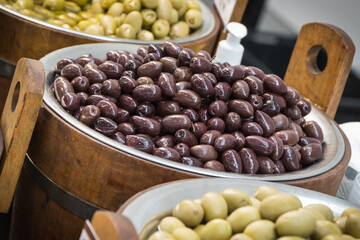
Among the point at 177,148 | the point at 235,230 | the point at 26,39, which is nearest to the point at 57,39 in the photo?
the point at 26,39

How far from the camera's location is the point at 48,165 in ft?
4.36

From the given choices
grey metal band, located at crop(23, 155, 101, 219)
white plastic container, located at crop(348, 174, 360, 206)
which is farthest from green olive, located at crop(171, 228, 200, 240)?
white plastic container, located at crop(348, 174, 360, 206)

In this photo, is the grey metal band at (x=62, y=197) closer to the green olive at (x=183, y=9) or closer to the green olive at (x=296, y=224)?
the green olive at (x=296, y=224)

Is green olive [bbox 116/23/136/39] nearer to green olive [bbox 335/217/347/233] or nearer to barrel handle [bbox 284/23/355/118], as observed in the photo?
barrel handle [bbox 284/23/355/118]

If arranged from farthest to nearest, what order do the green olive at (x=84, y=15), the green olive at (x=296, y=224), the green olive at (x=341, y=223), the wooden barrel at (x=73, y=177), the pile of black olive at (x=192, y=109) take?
the green olive at (x=84, y=15) → the pile of black olive at (x=192, y=109) → the wooden barrel at (x=73, y=177) → the green olive at (x=341, y=223) → the green olive at (x=296, y=224)

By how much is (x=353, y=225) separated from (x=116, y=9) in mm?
1886

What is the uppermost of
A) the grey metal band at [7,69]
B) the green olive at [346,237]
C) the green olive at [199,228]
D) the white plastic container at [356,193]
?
the green olive at [346,237]

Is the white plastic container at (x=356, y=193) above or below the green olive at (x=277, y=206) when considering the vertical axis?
below

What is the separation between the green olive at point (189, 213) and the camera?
3.04ft

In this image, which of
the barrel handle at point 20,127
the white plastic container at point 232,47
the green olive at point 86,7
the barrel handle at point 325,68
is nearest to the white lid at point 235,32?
the white plastic container at point 232,47

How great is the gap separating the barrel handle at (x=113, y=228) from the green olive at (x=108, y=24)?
1719 mm

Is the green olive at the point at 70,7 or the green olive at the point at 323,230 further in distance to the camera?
the green olive at the point at 70,7

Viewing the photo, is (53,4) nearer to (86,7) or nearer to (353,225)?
(86,7)

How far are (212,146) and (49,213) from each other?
0.52 m
